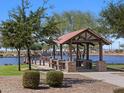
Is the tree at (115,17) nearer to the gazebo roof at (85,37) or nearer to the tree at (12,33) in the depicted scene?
the gazebo roof at (85,37)

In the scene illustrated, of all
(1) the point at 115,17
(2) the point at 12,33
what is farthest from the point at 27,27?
(1) the point at 115,17

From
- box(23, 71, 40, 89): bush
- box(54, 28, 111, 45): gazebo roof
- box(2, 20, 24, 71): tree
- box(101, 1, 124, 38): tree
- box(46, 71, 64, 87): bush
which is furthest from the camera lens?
box(101, 1, 124, 38): tree

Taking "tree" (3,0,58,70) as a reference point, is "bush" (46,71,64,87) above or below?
below

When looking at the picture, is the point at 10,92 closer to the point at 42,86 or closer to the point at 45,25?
the point at 42,86

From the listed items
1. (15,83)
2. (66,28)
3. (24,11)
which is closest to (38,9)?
(24,11)

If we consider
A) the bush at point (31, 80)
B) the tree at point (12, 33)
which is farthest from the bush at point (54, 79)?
the tree at point (12, 33)

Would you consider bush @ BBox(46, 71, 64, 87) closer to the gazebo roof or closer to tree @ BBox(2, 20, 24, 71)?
tree @ BBox(2, 20, 24, 71)

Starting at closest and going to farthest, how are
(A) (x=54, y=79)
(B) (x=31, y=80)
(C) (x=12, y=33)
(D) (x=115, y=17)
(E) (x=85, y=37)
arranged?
1. (B) (x=31, y=80)
2. (A) (x=54, y=79)
3. (C) (x=12, y=33)
4. (E) (x=85, y=37)
5. (D) (x=115, y=17)

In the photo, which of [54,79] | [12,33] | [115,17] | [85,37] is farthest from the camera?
[115,17]

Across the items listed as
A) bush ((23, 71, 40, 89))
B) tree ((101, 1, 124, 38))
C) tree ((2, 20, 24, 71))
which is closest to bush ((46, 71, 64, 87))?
bush ((23, 71, 40, 89))

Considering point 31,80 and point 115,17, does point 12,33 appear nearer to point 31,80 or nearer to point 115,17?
point 31,80

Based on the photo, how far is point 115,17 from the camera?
4103 cm

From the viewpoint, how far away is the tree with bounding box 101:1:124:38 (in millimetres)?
39281

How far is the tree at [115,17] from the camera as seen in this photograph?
39.3 metres
